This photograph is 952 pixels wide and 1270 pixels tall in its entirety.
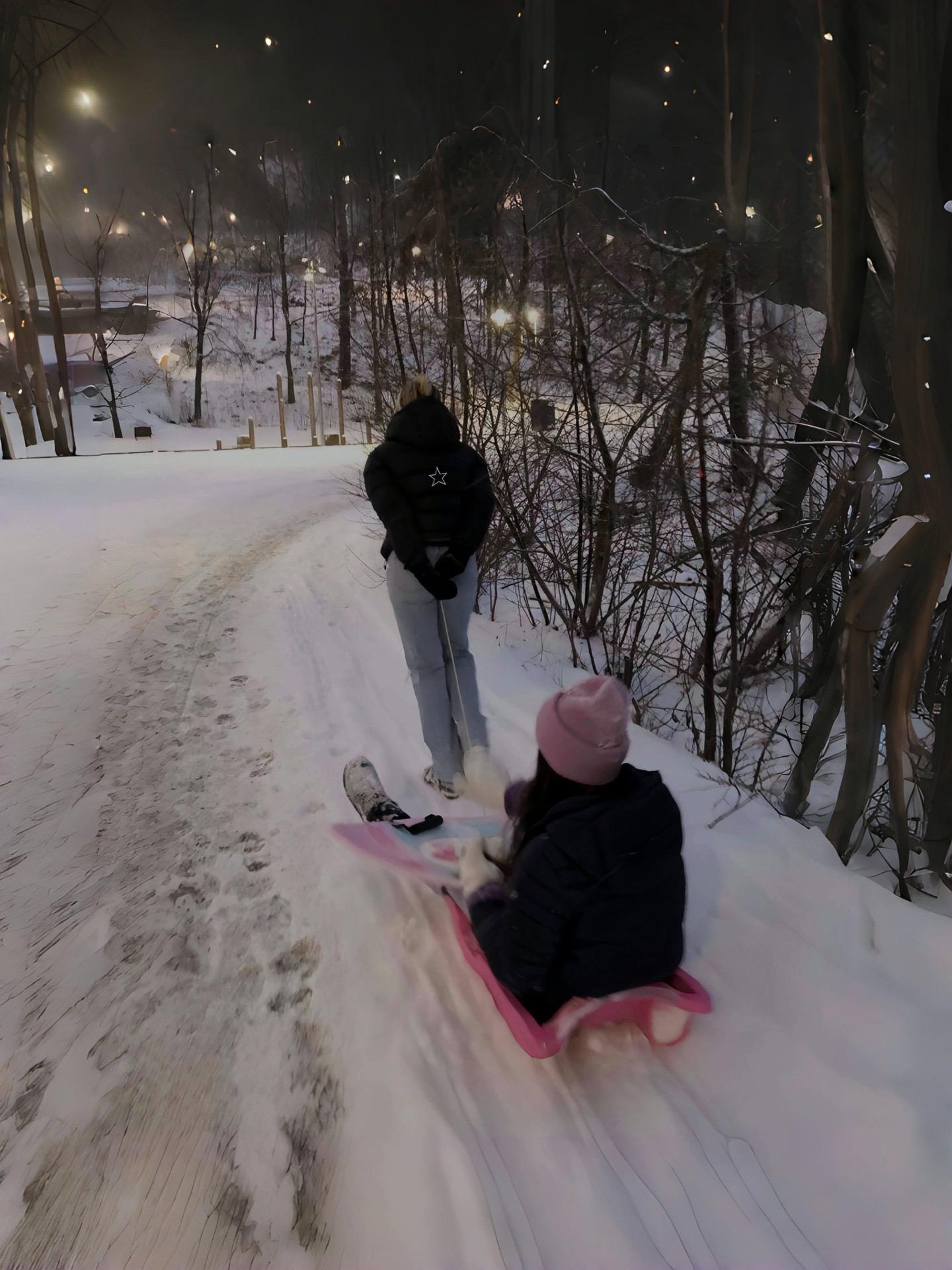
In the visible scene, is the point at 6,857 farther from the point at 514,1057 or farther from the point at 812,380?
the point at 812,380

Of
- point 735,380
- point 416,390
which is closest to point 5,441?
point 416,390

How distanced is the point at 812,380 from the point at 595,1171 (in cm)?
355

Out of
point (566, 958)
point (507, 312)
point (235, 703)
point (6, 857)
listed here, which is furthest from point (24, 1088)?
point (507, 312)

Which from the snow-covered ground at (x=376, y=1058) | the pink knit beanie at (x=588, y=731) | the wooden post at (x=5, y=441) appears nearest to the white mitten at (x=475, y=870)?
the snow-covered ground at (x=376, y=1058)

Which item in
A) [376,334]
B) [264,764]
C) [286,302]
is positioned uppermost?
[286,302]

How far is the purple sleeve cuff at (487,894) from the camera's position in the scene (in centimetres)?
195

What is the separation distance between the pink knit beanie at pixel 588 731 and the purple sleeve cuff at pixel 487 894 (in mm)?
488

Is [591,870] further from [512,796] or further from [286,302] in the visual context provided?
[286,302]

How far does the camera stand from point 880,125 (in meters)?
3.01

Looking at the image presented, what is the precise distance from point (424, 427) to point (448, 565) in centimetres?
56

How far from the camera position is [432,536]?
2.85 metres

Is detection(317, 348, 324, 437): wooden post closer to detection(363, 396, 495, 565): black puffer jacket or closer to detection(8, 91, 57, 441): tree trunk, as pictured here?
detection(8, 91, 57, 441): tree trunk

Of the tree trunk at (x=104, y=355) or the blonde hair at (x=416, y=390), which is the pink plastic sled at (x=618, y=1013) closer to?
the blonde hair at (x=416, y=390)

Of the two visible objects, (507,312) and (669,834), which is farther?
(507,312)
